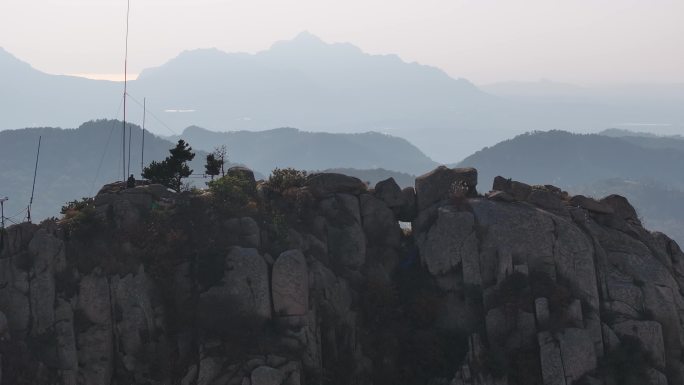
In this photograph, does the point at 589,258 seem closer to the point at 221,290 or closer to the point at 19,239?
the point at 221,290

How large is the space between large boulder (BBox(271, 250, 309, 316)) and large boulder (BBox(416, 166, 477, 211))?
1188 cm

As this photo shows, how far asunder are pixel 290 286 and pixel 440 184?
47.3ft

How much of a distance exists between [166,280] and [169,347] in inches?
160

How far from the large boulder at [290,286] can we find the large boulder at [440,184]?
11.9 meters

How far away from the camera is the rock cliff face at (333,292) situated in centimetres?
3650

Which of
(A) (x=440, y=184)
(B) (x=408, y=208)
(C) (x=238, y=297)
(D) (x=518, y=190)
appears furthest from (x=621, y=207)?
(C) (x=238, y=297)

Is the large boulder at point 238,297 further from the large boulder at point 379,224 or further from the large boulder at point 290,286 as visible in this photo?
the large boulder at point 379,224

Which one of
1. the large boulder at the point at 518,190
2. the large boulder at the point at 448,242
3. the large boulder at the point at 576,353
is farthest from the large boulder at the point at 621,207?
the large boulder at the point at 576,353

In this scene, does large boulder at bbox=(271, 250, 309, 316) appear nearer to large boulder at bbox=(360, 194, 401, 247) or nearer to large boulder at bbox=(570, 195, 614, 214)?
large boulder at bbox=(360, 194, 401, 247)

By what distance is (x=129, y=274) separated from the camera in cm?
3797

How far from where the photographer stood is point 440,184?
4725 cm

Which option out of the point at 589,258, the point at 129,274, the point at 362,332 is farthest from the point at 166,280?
the point at 589,258

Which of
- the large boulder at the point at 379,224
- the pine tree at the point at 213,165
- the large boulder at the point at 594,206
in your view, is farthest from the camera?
the pine tree at the point at 213,165

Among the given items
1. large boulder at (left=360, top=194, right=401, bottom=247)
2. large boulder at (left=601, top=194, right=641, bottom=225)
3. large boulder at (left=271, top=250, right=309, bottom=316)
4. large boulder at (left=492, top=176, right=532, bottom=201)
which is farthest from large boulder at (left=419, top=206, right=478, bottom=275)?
large boulder at (left=601, top=194, right=641, bottom=225)
